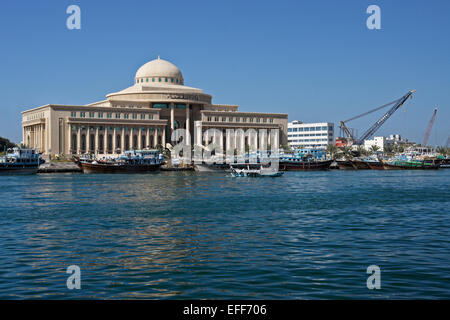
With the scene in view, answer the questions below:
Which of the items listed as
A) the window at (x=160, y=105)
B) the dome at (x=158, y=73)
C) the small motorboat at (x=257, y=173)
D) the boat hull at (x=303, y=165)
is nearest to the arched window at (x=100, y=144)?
the window at (x=160, y=105)

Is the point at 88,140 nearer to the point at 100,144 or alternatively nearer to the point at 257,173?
the point at 100,144

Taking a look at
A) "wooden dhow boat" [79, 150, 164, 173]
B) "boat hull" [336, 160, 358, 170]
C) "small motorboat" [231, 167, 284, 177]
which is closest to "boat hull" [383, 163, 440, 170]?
"boat hull" [336, 160, 358, 170]

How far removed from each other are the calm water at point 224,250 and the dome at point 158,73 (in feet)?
484

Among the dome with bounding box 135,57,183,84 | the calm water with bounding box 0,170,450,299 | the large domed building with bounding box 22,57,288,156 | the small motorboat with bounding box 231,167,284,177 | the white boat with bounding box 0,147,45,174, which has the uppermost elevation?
the dome with bounding box 135,57,183,84

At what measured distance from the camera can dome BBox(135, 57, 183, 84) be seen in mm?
194875

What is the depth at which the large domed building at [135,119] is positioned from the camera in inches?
6747

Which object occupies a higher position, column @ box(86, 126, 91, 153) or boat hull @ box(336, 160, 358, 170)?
column @ box(86, 126, 91, 153)

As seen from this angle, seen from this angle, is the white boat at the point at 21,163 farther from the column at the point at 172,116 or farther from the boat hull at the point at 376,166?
the boat hull at the point at 376,166

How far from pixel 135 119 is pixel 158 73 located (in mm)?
22148

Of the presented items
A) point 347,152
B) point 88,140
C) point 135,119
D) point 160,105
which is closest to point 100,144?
point 88,140

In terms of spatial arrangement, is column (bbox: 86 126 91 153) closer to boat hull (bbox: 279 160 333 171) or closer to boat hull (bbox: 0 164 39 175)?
boat hull (bbox: 0 164 39 175)

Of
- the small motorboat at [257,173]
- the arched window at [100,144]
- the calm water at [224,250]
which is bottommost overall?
the calm water at [224,250]

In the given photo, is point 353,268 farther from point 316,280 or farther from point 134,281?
point 134,281

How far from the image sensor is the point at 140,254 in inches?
1027
